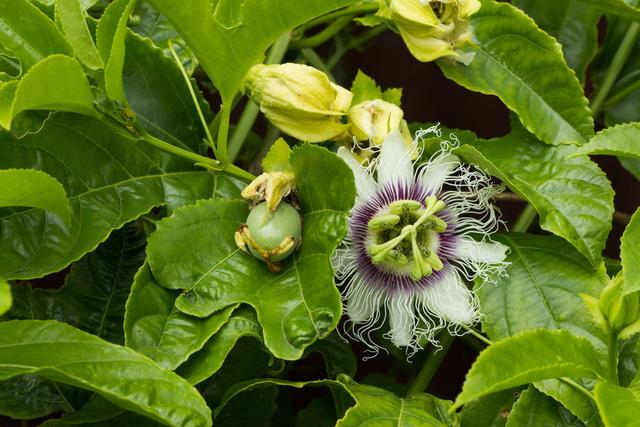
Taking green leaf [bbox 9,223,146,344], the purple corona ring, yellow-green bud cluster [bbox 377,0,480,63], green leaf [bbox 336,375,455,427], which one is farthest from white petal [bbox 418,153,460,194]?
green leaf [bbox 9,223,146,344]

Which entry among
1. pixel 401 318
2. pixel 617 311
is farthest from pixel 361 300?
pixel 617 311

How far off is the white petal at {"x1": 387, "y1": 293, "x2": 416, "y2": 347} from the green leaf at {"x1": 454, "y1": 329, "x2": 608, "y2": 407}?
0.18 metres

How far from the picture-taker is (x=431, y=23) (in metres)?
0.84

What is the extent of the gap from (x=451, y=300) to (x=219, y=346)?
24cm

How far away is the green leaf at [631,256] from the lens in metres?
0.67

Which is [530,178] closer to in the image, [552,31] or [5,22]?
[552,31]

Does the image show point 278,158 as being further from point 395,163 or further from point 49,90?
point 49,90

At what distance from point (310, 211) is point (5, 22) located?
0.32 m

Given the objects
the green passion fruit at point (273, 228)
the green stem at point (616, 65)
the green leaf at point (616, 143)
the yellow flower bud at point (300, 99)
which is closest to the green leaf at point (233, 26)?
the yellow flower bud at point (300, 99)

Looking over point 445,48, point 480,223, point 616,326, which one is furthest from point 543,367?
point 445,48

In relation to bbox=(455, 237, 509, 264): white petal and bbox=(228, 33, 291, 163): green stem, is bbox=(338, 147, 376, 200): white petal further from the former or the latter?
bbox=(228, 33, 291, 163): green stem

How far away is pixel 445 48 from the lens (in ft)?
2.83

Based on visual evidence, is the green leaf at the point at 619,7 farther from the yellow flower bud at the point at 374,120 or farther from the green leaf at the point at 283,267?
the green leaf at the point at 283,267

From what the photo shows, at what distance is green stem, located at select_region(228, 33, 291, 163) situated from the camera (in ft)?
3.38
